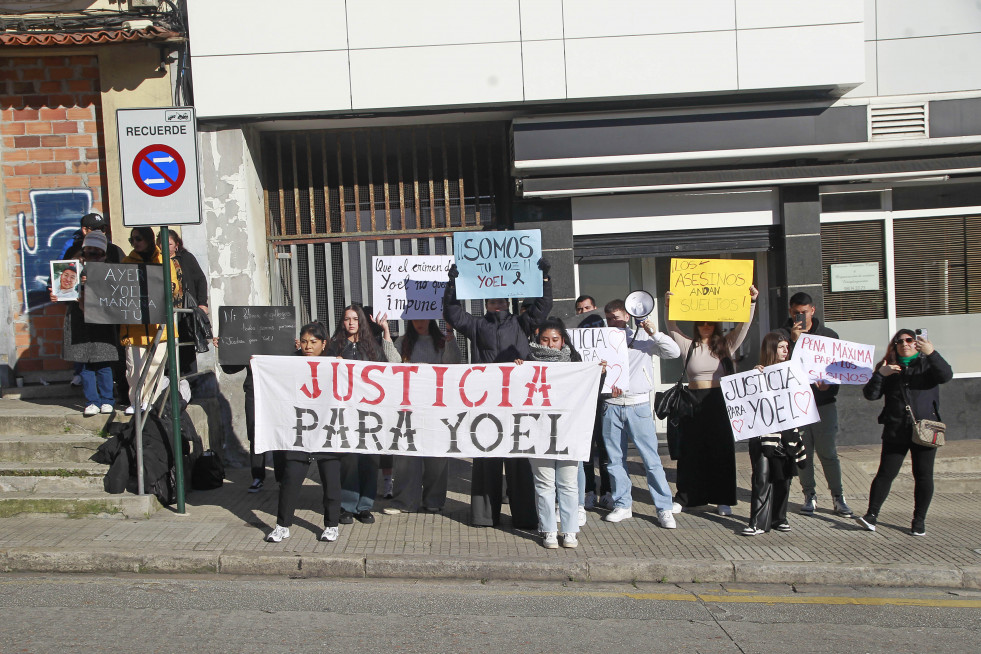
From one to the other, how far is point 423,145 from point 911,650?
7880 mm

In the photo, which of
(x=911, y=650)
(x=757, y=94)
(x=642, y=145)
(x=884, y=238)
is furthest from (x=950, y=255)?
(x=911, y=650)

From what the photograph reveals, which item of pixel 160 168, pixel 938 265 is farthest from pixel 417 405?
pixel 938 265

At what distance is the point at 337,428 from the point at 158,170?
263 cm

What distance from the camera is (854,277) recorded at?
1041cm

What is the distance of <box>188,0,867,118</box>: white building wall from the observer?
31.5 ft

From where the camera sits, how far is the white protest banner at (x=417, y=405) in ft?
21.8

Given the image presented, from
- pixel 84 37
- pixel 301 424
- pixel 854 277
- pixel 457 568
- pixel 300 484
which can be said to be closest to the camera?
pixel 457 568

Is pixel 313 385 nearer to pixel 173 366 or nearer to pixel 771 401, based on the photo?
pixel 173 366

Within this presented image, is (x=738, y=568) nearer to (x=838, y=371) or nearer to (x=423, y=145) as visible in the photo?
(x=838, y=371)

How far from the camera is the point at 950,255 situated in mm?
10500

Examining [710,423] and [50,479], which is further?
[710,423]

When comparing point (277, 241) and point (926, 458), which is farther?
point (277, 241)

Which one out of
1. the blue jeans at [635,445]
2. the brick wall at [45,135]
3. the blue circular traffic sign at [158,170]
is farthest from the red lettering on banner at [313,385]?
the brick wall at [45,135]

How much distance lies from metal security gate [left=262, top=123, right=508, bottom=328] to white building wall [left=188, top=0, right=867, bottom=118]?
906 millimetres
